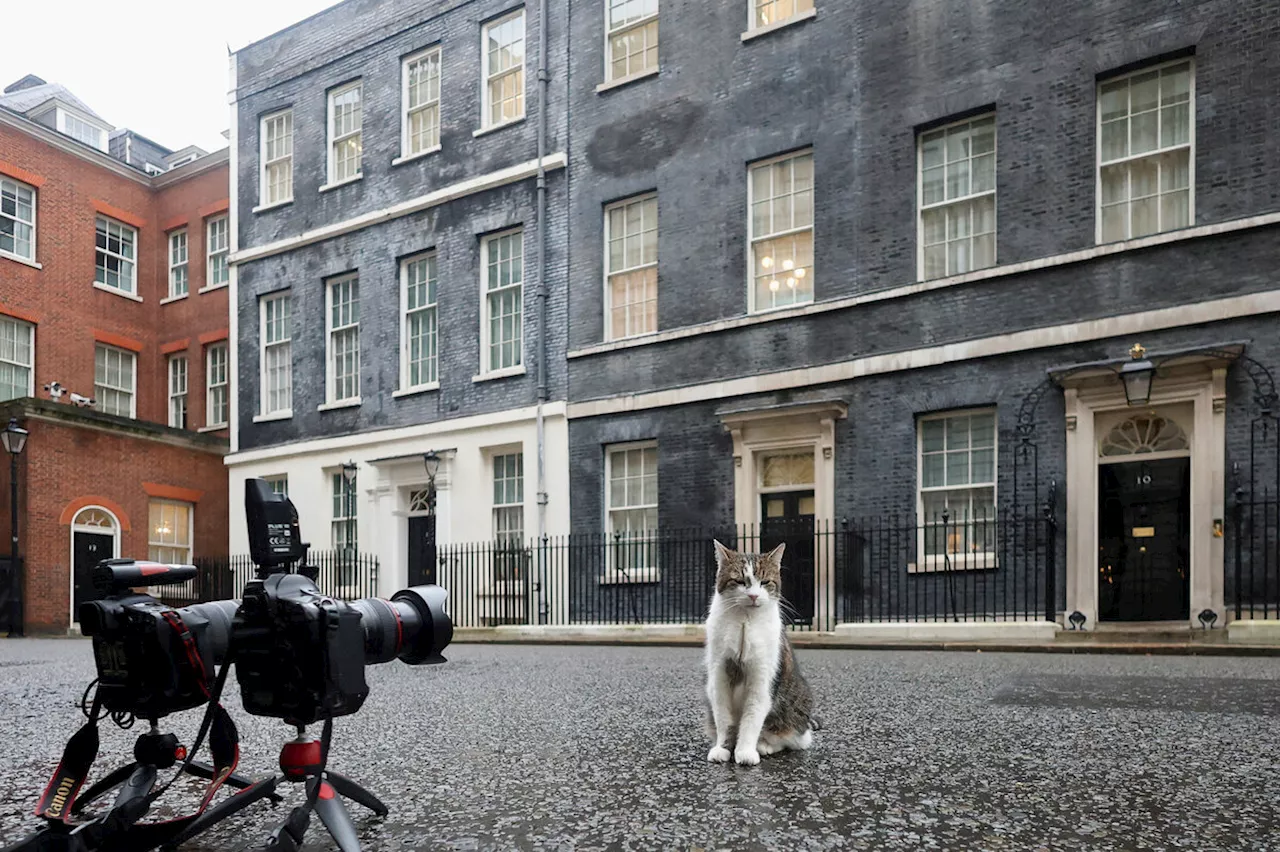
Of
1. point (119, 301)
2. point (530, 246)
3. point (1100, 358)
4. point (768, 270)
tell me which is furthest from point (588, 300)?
point (119, 301)

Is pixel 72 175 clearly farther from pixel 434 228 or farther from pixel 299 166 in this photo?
pixel 434 228

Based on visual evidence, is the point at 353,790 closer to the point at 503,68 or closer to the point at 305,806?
the point at 305,806

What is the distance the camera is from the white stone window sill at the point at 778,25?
15.8 m

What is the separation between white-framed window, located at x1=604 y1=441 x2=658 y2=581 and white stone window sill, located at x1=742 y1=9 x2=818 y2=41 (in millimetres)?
6414

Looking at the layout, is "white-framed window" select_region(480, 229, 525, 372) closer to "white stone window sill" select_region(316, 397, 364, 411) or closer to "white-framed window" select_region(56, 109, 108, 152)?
"white stone window sill" select_region(316, 397, 364, 411)

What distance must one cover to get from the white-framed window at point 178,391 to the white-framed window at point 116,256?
6.92ft

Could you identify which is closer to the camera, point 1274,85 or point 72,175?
point 1274,85

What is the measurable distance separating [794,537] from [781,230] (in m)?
4.59

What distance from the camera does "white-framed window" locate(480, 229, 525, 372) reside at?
62.4 feet

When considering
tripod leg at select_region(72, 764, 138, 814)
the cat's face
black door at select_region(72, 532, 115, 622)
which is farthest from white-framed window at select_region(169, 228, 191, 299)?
tripod leg at select_region(72, 764, 138, 814)

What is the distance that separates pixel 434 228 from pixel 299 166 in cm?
445

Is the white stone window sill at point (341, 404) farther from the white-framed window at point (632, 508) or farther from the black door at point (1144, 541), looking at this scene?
the black door at point (1144, 541)

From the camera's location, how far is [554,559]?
1766 centimetres

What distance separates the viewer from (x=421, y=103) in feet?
67.8
